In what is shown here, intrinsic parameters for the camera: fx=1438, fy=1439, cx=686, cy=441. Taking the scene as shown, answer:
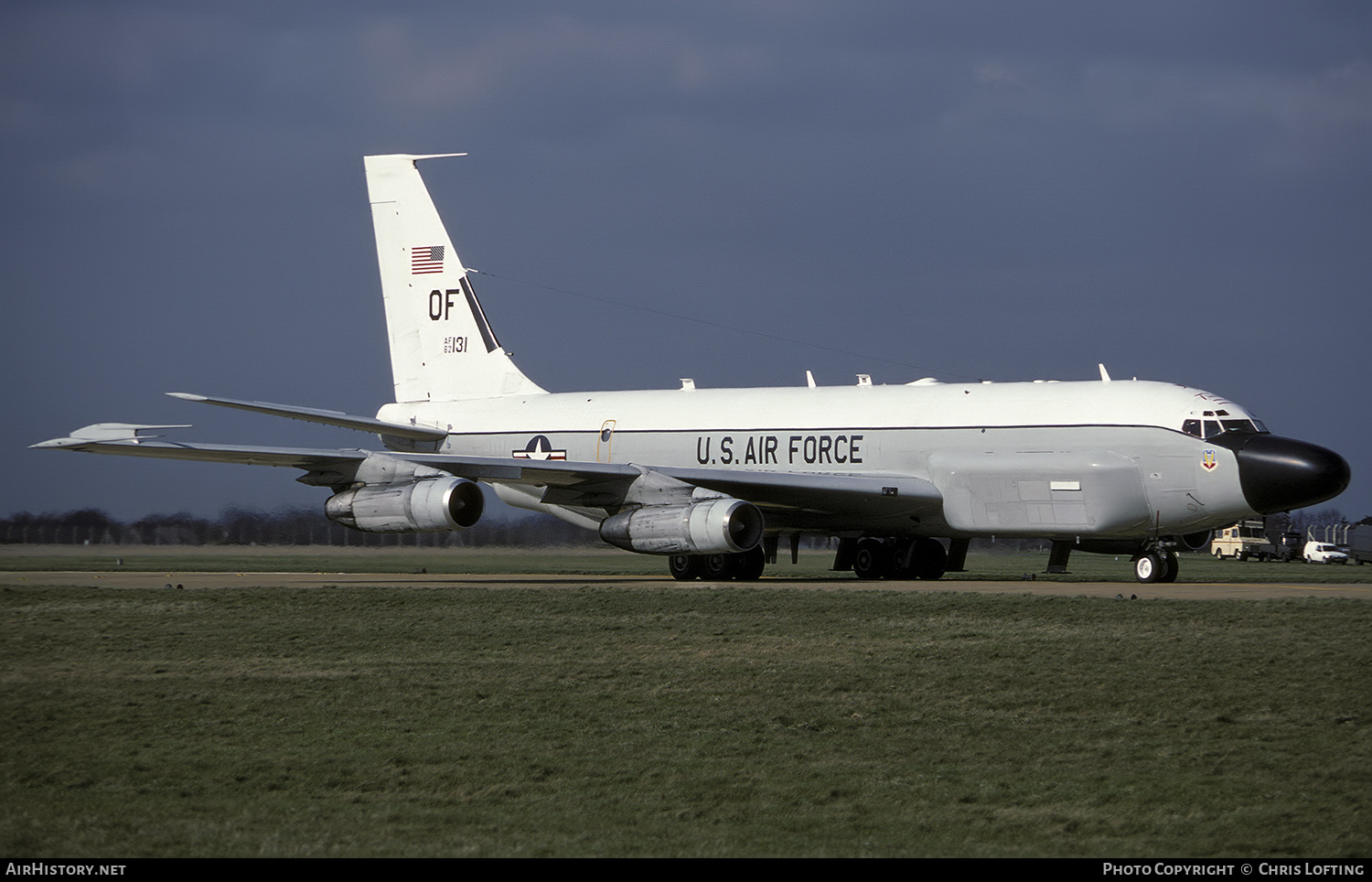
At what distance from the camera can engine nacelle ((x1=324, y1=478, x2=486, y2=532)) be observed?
2567 centimetres

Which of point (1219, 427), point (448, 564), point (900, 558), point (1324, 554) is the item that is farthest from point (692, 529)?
point (1324, 554)

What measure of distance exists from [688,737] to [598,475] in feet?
55.5

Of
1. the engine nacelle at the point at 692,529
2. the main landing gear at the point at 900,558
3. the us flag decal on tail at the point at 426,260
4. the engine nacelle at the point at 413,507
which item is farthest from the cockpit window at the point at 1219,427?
the us flag decal on tail at the point at 426,260

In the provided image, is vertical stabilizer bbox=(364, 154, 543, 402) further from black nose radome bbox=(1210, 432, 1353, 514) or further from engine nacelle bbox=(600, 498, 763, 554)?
black nose radome bbox=(1210, 432, 1353, 514)

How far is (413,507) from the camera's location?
1020 inches

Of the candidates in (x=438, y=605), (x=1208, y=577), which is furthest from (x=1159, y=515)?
(x=438, y=605)

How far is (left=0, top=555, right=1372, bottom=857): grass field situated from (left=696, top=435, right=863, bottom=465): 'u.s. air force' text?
11.1 m

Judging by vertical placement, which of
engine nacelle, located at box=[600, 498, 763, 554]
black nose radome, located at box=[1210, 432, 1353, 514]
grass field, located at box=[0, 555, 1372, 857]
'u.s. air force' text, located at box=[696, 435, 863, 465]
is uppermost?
'u.s. air force' text, located at box=[696, 435, 863, 465]

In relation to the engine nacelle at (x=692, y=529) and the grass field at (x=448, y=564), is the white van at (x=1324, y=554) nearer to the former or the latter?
the grass field at (x=448, y=564)

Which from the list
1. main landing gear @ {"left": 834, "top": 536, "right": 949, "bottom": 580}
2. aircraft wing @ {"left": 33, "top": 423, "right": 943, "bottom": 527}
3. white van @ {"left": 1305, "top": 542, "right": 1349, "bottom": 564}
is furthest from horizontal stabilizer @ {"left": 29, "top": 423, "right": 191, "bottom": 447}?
white van @ {"left": 1305, "top": 542, "right": 1349, "bottom": 564}

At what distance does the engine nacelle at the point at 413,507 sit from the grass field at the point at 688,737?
29.5ft

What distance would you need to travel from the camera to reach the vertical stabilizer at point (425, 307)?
34.4 m

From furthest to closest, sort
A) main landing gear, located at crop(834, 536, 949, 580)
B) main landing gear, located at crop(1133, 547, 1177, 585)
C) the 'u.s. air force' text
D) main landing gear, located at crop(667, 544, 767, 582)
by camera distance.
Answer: main landing gear, located at crop(834, 536, 949, 580) < the 'u.s. air force' text < main landing gear, located at crop(667, 544, 767, 582) < main landing gear, located at crop(1133, 547, 1177, 585)
